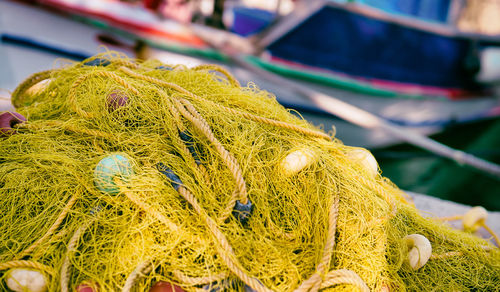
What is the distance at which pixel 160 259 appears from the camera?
49.6 inches

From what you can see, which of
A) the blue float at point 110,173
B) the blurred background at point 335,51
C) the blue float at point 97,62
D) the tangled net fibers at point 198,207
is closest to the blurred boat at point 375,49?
the blurred background at point 335,51

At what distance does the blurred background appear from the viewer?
4.61 metres

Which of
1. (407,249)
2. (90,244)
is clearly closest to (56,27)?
(90,244)

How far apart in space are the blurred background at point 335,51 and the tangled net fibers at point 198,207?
2.55 m

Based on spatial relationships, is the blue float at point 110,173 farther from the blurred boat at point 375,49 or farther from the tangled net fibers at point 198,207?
the blurred boat at point 375,49

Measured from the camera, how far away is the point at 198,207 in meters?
1.29

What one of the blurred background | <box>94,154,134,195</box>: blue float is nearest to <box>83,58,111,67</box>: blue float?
<box>94,154,134,195</box>: blue float

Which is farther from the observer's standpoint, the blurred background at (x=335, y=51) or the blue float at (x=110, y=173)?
the blurred background at (x=335, y=51)

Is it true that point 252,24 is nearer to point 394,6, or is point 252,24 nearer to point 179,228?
point 394,6

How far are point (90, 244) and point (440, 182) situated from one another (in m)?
6.27

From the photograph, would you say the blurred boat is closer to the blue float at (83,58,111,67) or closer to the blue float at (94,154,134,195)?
the blue float at (83,58,111,67)

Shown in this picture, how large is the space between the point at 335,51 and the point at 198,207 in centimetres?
461

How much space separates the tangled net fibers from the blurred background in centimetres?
255

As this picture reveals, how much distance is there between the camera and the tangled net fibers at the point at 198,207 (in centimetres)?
125
